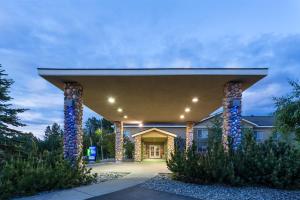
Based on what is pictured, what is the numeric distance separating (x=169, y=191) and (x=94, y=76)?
17.4 ft

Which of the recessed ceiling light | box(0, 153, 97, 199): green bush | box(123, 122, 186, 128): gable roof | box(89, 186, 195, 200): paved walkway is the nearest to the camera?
box(89, 186, 195, 200): paved walkway

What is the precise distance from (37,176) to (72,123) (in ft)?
11.5

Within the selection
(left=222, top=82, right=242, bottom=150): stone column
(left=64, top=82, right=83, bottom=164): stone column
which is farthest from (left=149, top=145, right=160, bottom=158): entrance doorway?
(left=222, top=82, right=242, bottom=150): stone column

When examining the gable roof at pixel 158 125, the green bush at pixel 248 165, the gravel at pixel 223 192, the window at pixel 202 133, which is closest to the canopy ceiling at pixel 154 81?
the green bush at pixel 248 165

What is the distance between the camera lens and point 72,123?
41.3ft

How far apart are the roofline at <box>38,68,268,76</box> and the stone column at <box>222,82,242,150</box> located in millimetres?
1451

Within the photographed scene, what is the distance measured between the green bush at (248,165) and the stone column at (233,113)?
1033 millimetres

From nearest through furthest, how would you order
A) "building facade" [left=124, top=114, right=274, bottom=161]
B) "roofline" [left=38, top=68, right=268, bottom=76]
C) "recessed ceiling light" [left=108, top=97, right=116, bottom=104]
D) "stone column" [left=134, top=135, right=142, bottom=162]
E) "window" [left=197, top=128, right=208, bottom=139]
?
"roofline" [left=38, top=68, right=268, bottom=76]
"recessed ceiling light" [left=108, top=97, right=116, bottom=104]
"stone column" [left=134, top=135, right=142, bottom=162]
"building facade" [left=124, top=114, right=274, bottom=161]
"window" [left=197, top=128, right=208, bottom=139]

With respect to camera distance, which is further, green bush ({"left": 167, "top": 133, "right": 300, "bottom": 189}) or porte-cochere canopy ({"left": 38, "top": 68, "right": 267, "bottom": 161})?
porte-cochere canopy ({"left": 38, "top": 68, "right": 267, "bottom": 161})

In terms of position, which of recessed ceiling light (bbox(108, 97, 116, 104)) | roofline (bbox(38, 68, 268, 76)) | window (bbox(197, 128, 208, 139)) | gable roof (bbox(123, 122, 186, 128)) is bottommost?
window (bbox(197, 128, 208, 139))

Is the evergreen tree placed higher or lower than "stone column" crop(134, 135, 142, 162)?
higher

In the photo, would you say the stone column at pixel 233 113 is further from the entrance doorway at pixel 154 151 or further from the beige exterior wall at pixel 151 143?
the entrance doorway at pixel 154 151

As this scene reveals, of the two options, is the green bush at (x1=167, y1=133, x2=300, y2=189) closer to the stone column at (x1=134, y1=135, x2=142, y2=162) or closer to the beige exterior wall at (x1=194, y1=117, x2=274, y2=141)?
the stone column at (x1=134, y1=135, x2=142, y2=162)

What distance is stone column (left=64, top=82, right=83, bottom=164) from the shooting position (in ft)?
40.9
